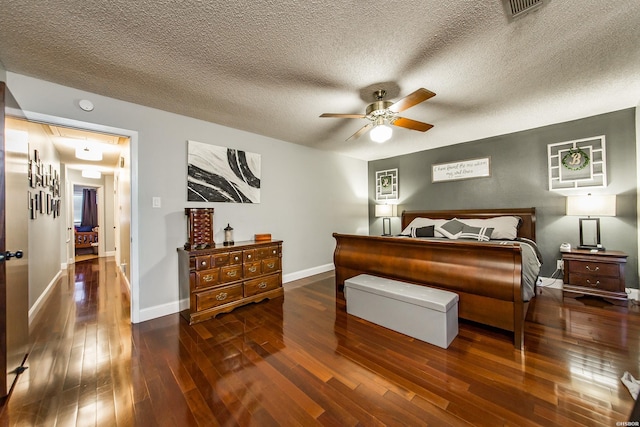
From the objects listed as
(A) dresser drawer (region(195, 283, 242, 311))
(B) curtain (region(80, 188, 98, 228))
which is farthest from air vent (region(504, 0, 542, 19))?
(B) curtain (region(80, 188, 98, 228))

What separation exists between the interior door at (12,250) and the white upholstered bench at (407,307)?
265 cm

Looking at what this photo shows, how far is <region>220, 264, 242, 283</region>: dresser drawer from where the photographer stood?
113 inches

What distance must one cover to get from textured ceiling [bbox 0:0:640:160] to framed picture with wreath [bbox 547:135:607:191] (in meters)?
0.52

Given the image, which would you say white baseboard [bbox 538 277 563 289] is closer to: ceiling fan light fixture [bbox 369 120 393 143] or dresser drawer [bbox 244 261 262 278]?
ceiling fan light fixture [bbox 369 120 393 143]

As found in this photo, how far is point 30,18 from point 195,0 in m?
1.09

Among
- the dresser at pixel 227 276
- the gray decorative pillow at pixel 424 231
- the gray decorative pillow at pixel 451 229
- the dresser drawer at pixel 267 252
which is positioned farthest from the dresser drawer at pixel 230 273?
the gray decorative pillow at pixel 451 229

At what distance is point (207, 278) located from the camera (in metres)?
2.73

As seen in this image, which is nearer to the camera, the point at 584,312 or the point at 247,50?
the point at 247,50

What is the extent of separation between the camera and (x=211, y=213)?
3.09 m

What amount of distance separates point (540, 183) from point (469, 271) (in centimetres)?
256

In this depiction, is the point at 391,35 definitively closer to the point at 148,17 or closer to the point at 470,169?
the point at 148,17

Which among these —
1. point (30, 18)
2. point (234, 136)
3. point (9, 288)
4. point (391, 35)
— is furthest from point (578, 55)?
point (9, 288)

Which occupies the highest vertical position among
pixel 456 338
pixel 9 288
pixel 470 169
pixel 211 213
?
pixel 470 169

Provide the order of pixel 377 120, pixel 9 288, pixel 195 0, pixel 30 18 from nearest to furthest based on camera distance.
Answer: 1. pixel 195 0
2. pixel 30 18
3. pixel 9 288
4. pixel 377 120
